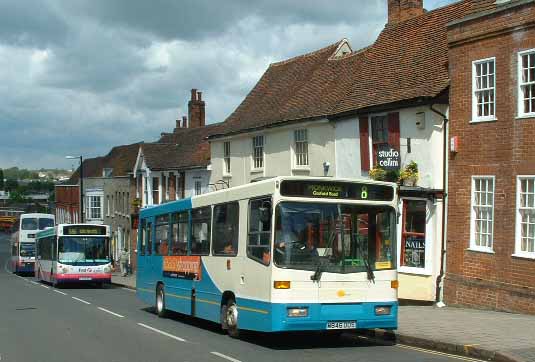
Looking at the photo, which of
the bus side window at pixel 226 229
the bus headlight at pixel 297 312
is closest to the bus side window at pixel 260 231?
the bus side window at pixel 226 229

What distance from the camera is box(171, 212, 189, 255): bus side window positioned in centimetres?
1733

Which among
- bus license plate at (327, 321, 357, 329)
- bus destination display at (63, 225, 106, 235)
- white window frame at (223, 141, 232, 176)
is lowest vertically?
bus license plate at (327, 321, 357, 329)

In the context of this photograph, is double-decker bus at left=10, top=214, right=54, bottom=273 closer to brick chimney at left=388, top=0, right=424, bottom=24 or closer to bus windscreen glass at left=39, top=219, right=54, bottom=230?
bus windscreen glass at left=39, top=219, right=54, bottom=230

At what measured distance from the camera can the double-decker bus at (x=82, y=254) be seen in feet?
109

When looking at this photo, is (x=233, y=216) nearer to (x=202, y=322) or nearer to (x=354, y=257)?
(x=354, y=257)

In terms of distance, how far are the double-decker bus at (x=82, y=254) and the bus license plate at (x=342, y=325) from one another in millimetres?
22171

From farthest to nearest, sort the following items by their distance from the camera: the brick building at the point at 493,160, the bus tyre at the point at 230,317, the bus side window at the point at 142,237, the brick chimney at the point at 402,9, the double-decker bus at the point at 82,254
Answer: the double-decker bus at the point at 82,254 → the brick chimney at the point at 402,9 → the bus side window at the point at 142,237 → the brick building at the point at 493,160 → the bus tyre at the point at 230,317

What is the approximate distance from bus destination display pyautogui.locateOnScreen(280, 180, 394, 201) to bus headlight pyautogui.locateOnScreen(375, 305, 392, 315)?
188 centimetres

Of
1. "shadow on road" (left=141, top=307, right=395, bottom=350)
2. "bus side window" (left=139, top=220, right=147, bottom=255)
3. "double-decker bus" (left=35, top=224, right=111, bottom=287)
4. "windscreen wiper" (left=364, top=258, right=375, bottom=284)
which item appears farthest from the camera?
"double-decker bus" (left=35, top=224, right=111, bottom=287)

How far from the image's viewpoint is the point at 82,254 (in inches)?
1319

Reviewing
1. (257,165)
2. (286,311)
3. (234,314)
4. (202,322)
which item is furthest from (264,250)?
(257,165)

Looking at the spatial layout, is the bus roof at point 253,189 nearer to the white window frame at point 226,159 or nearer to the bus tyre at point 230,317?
the bus tyre at point 230,317

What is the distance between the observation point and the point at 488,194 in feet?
61.5

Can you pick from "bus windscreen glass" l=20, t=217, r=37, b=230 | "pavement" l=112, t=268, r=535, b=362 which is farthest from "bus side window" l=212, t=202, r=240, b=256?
"bus windscreen glass" l=20, t=217, r=37, b=230
